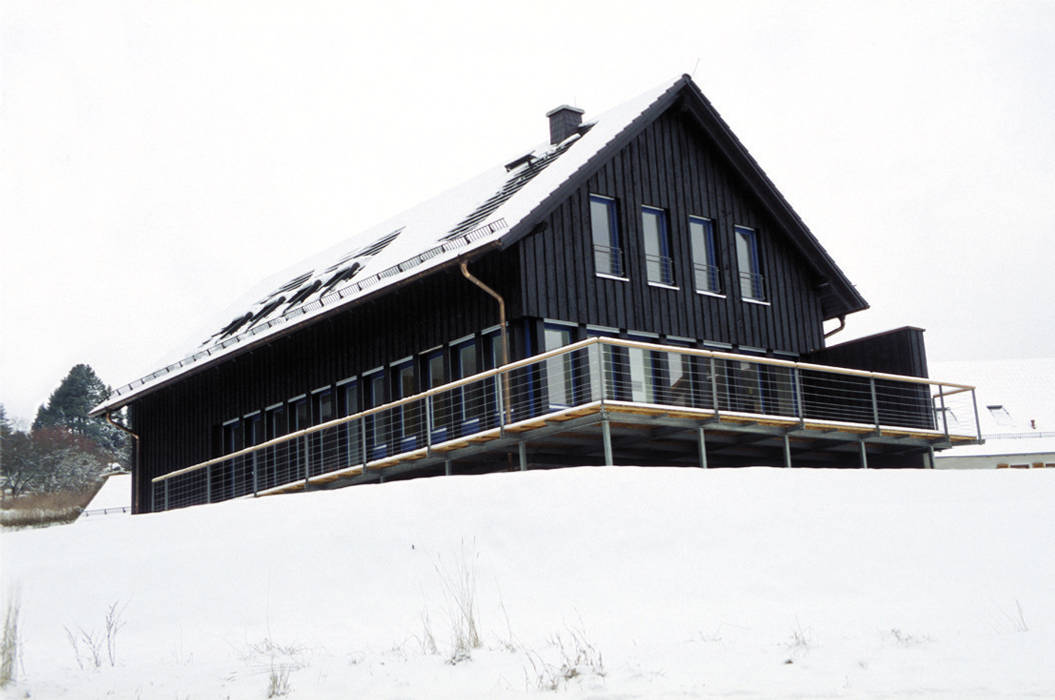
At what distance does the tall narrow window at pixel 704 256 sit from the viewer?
20.5 metres

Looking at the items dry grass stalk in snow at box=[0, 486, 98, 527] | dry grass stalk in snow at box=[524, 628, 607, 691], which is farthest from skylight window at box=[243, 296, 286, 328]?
dry grass stalk in snow at box=[524, 628, 607, 691]

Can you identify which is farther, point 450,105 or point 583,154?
point 450,105

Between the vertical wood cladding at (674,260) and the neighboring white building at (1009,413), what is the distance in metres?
15.6

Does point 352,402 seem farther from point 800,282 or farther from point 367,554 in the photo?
point 367,554

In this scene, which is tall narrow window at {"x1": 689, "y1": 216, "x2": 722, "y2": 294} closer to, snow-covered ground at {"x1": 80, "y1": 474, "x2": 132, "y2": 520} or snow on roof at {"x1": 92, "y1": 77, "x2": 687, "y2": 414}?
snow on roof at {"x1": 92, "y1": 77, "x2": 687, "y2": 414}

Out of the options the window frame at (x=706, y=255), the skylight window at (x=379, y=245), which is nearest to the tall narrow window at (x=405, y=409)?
the skylight window at (x=379, y=245)

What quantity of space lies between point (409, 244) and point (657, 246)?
479cm

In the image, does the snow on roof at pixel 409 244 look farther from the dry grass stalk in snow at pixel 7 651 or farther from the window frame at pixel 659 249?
the dry grass stalk in snow at pixel 7 651

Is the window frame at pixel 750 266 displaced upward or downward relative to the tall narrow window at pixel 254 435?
upward

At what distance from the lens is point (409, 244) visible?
2200cm

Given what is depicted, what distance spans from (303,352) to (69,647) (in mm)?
13420

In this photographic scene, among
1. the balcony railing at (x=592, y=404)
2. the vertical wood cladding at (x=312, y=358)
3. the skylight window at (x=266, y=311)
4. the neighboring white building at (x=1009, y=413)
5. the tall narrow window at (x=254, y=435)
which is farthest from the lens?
the neighboring white building at (x=1009, y=413)

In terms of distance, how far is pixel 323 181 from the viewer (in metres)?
34.6

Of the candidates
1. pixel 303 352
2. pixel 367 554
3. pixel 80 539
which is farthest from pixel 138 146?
pixel 367 554
